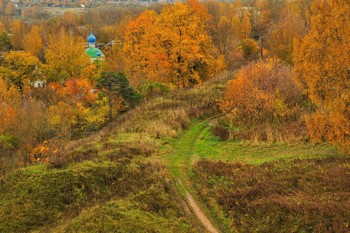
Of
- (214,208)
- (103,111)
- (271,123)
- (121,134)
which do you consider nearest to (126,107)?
(103,111)

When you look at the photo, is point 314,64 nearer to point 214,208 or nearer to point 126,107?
point 214,208

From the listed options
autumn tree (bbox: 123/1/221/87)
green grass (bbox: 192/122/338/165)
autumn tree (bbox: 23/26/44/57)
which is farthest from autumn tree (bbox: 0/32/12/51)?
green grass (bbox: 192/122/338/165)

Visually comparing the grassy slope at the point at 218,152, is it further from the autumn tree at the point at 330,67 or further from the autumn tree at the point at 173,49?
the autumn tree at the point at 173,49

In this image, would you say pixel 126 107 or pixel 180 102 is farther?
pixel 126 107

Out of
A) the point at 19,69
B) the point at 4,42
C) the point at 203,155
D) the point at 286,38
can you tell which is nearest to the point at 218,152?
the point at 203,155

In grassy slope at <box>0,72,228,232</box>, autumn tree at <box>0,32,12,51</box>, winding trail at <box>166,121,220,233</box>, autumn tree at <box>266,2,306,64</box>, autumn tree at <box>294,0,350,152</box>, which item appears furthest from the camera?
autumn tree at <box>0,32,12,51</box>

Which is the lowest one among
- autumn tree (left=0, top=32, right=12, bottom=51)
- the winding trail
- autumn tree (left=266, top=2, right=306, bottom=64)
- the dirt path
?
the dirt path

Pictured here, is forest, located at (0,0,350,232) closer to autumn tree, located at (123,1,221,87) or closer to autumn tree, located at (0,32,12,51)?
autumn tree, located at (123,1,221,87)

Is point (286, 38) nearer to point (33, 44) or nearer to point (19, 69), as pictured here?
point (19, 69)
